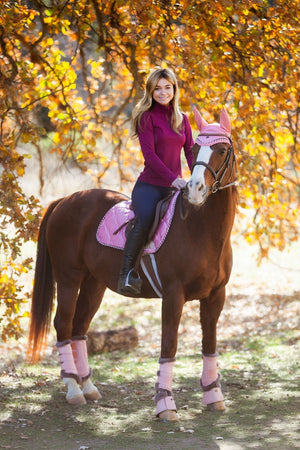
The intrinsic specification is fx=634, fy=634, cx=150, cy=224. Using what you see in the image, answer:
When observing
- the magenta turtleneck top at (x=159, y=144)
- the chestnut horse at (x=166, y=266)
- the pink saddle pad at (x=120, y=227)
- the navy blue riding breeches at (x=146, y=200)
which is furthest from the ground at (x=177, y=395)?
the magenta turtleneck top at (x=159, y=144)

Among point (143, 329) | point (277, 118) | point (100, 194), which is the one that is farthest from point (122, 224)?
point (143, 329)

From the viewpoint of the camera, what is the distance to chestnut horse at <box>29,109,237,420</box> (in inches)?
178

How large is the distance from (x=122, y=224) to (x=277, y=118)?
3.58 meters

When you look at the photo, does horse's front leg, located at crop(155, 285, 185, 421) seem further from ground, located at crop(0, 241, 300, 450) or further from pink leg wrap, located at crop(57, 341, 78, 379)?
pink leg wrap, located at crop(57, 341, 78, 379)

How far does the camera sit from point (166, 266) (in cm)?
480

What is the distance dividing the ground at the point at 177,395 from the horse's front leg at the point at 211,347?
0.12 metres

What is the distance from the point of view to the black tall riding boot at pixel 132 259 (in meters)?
4.83


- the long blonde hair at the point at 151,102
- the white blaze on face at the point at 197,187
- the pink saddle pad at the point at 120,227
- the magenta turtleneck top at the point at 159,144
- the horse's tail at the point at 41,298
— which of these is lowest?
the horse's tail at the point at 41,298

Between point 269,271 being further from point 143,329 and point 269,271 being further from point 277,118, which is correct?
point 277,118

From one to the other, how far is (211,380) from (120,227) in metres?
1.43

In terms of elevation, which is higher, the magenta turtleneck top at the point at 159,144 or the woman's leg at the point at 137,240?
the magenta turtleneck top at the point at 159,144

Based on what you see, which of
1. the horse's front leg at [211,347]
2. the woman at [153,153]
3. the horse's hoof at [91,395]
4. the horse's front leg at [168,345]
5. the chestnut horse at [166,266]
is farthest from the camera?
the horse's hoof at [91,395]

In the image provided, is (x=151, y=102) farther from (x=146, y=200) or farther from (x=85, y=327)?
(x=85, y=327)

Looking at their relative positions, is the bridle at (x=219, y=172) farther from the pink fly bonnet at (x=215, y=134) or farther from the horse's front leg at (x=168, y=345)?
the horse's front leg at (x=168, y=345)
